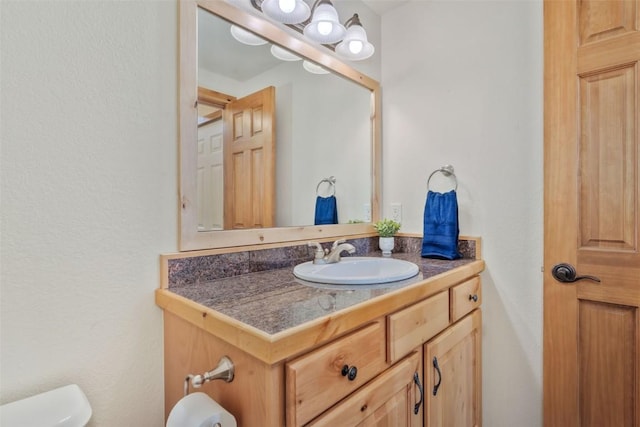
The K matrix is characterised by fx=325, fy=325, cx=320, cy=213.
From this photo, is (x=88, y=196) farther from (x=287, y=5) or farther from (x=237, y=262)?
(x=287, y=5)

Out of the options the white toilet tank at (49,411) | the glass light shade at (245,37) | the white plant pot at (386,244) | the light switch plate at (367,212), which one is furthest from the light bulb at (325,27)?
the white toilet tank at (49,411)

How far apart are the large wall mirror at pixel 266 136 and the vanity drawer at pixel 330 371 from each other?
56cm

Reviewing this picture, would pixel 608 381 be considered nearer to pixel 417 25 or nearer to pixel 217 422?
pixel 217 422

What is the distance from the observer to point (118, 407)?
35.4 inches

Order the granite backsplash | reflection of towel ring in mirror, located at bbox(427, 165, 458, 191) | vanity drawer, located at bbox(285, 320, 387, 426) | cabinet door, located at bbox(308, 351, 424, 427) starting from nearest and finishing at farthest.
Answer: vanity drawer, located at bbox(285, 320, 387, 426) < cabinet door, located at bbox(308, 351, 424, 427) < the granite backsplash < reflection of towel ring in mirror, located at bbox(427, 165, 458, 191)

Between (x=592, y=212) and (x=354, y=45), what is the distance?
121 centimetres

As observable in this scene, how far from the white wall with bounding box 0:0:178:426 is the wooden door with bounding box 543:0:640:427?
56.0 inches

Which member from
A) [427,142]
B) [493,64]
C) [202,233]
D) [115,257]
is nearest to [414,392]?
[202,233]

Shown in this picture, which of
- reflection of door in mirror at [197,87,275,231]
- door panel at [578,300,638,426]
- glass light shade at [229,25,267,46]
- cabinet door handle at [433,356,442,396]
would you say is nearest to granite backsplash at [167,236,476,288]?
reflection of door in mirror at [197,87,275,231]

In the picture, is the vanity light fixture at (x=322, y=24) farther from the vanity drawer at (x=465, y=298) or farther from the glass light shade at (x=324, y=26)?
the vanity drawer at (x=465, y=298)

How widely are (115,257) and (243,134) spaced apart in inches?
23.7

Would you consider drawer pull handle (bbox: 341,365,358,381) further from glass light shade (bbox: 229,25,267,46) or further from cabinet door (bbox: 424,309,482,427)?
glass light shade (bbox: 229,25,267,46)

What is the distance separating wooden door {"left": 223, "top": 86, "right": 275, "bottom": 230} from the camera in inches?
46.2

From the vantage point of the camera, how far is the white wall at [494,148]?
1363mm
